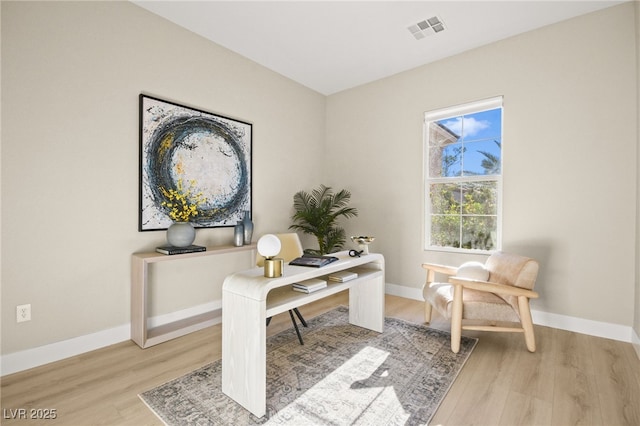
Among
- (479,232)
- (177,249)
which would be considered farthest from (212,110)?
(479,232)

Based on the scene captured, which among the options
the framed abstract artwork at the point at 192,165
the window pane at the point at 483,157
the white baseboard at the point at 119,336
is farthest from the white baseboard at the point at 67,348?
the window pane at the point at 483,157

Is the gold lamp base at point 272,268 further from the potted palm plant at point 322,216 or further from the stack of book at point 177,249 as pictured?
the potted palm plant at point 322,216

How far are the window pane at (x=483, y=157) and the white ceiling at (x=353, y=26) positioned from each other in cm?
106

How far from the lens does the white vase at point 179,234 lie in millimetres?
A: 2631

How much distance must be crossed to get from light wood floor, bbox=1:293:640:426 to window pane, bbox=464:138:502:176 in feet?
5.59

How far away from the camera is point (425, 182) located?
3705 millimetres

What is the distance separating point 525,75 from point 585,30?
527 mm

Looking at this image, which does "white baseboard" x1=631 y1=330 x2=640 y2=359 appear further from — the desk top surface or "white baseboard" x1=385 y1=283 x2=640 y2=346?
the desk top surface

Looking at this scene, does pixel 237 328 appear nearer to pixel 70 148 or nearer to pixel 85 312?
pixel 85 312

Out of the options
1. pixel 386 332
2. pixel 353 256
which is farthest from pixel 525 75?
pixel 386 332

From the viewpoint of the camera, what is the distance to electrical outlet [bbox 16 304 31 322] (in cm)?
206

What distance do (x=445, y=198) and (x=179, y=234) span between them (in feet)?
9.62

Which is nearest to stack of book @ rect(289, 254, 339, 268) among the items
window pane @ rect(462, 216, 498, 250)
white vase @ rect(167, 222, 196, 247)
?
white vase @ rect(167, 222, 196, 247)

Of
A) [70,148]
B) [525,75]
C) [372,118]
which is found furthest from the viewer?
[372,118]
